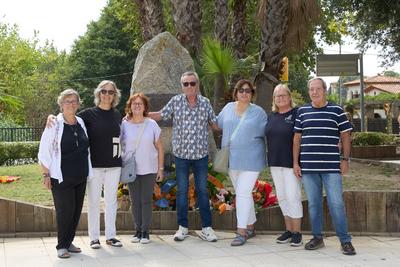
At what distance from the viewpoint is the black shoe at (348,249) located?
545 cm

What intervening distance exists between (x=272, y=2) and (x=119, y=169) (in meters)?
7.99

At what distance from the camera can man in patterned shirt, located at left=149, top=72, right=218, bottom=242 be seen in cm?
597

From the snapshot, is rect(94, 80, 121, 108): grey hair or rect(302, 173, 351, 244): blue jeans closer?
rect(302, 173, 351, 244): blue jeans

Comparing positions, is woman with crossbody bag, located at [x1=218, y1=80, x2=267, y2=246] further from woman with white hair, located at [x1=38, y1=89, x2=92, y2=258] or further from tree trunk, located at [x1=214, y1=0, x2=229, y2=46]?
tree trunk, located at [x1=214, y1=0, x2=229, y2=46]

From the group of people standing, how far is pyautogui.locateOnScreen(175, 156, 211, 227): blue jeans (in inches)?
0.4

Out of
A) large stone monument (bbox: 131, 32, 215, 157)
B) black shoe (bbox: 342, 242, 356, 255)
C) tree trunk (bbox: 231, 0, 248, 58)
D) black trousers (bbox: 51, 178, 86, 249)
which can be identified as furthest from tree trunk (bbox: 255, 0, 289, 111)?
black trousers (bbox: 51, 178, 86, 249)

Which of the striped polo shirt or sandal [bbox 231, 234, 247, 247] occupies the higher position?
the striped polo shirt

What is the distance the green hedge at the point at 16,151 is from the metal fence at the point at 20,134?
5938 millimetres

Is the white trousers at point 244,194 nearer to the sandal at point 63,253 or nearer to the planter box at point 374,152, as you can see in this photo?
the sandal at point 63,253

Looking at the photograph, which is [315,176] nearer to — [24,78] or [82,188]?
[82,188]

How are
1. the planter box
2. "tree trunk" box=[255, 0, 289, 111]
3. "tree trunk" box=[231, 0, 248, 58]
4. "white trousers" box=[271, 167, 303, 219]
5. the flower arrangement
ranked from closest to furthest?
"white trousers" box=[271, 167, 303, 219], the flower arrangement, "tree trunk" box=[255, 0, 289, 111], "tree trunk" box=[231, 0, 248, 58], the planter box

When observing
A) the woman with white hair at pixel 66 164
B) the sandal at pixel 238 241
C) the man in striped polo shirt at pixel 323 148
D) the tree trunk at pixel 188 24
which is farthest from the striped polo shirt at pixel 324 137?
the tree trunk at pixel 188 24

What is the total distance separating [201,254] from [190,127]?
1.40 m

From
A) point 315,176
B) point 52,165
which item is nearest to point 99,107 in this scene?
point 52,165
